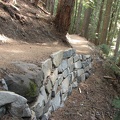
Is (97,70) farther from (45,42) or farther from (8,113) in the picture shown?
(8,113)

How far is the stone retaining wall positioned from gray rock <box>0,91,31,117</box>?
70cm

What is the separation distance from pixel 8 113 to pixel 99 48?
37.1ft

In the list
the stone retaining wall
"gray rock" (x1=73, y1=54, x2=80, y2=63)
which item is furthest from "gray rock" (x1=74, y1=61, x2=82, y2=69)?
"gray rock" (x1=73, y1=54, x2=80, y2=63)

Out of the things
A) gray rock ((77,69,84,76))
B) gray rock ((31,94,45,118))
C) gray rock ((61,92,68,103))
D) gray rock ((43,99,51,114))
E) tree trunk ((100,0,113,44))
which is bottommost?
gray rock ((61,92,68,103))

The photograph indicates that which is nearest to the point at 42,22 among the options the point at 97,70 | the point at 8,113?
the point at 97,70

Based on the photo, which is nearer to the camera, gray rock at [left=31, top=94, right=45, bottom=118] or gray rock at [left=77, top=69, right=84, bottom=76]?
gray rock at [left=31, top=94, right=45, bottom=118]

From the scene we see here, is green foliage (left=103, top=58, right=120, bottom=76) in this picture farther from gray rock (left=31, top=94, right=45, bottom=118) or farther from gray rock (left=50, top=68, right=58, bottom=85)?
gray rock (left=31, top=94, right=45, bottom=118)

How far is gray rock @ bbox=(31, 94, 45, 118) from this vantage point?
222 inches

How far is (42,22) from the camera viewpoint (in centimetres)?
1141

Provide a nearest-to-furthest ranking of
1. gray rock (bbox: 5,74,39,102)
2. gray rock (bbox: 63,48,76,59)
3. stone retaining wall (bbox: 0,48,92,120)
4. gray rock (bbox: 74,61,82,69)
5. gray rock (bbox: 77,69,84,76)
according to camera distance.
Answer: gray rock (bbox: 5,74,39,102) < stone retaining wall (bbox: 0,48,92,120) < gray rock (bbox: 63,48,76,59) < gray rock (bbox: 74,61,82,69) < gray rock (bbox: 77,69,84,76)

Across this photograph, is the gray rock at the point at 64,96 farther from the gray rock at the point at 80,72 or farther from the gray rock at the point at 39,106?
the gray rock at the point at 39,106

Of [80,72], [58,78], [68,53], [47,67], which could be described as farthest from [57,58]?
[80,72]

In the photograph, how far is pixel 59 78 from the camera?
27.1ft

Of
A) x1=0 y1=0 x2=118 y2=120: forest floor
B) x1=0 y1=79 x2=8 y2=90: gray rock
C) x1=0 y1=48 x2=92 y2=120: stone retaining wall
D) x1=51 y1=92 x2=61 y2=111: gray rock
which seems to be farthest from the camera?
x1=0 y1=0 x2=118 y2=120: forest floor
